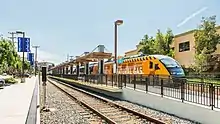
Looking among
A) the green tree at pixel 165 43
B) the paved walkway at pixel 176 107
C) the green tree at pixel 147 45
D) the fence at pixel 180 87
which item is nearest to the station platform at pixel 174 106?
the paved walkway at pixel 176 107

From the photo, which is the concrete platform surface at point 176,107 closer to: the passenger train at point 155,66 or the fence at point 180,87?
the fence at point 180,87

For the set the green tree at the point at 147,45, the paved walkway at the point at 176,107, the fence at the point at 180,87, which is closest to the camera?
the paved walkway at the point at 176,107

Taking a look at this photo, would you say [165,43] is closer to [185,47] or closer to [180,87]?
[185,47]

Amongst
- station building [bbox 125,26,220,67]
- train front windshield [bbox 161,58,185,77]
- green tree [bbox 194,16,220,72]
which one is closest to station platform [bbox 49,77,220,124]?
train front windshield [bbox 161,58,185,77]

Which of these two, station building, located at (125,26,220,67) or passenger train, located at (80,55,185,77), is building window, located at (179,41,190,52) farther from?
passenger train, located at (80,55,185,77)

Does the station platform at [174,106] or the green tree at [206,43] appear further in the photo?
the green tree at [206,43]

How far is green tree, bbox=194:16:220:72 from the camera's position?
38656 millimetres

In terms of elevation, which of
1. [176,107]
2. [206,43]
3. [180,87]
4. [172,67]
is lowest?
[176,107]

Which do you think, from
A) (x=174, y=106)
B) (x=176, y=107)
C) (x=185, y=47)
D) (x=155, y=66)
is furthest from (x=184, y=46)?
(x=176, y=107)

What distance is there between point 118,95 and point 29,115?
8943 mm

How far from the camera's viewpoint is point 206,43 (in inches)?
1547

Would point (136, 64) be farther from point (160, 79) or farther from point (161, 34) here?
point (161, 34)

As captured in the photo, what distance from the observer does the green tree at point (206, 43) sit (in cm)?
3866

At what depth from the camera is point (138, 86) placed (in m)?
18.2
